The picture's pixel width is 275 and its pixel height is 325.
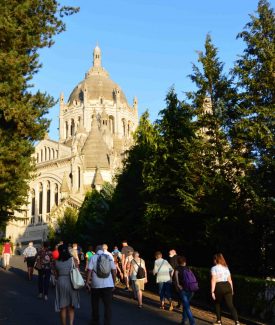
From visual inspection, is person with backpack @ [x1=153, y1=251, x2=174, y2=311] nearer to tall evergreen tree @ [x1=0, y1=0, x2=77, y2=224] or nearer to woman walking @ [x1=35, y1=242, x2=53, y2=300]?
woman walking @ [x1=35, y1=242, x2=53, y2=300]

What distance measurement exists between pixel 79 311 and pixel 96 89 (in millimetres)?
85706

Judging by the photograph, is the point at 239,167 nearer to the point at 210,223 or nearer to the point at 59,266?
the point at 210,223

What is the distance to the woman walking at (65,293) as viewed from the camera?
30.5 feet

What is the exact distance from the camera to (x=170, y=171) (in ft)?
76.4

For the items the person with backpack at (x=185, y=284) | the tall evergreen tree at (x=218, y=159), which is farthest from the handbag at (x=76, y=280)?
the tall evergreen tree at (x=218, y=159)

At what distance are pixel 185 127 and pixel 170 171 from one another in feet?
7.46

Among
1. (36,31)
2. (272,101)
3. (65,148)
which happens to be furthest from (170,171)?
(65,148)

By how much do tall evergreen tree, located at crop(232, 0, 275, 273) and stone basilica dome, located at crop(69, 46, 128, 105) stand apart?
75.8 metres

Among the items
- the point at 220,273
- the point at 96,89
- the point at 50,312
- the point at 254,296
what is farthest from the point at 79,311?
the point at 96,89

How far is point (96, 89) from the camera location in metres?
96.6

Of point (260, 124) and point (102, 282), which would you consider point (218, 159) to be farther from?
point (102, 282)

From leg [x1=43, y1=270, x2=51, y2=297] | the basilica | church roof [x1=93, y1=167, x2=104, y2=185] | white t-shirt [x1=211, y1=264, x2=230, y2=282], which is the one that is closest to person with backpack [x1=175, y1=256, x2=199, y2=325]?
white t-shirt [x1=211, y1=264, x2=230, y2=282]

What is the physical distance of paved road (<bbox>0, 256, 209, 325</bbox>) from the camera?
1141cm

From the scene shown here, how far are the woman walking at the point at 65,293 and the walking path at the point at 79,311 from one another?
1696mm
